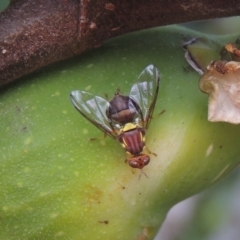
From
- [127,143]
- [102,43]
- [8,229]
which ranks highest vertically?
[102,43]

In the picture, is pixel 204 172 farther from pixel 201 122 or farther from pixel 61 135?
pixel 61 135

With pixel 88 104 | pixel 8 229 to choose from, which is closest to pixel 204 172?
pixel 88 104

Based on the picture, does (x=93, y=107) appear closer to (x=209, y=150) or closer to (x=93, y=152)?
(x=93, y=152)

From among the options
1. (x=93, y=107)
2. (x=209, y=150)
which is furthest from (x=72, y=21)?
(x=209, y=150)

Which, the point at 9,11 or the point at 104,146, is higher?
the point at 9,11

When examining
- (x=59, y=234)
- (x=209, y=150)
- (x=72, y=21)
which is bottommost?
(x=59, y=234)

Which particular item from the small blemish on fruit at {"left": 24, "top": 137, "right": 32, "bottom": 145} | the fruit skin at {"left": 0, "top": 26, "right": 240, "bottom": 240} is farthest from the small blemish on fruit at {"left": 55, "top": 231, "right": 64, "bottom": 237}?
the small blemish on fruit at {"left": 24, "top": 137, "right": 32, "bottom": 145}

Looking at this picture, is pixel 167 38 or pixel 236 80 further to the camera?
pixel 167 38
